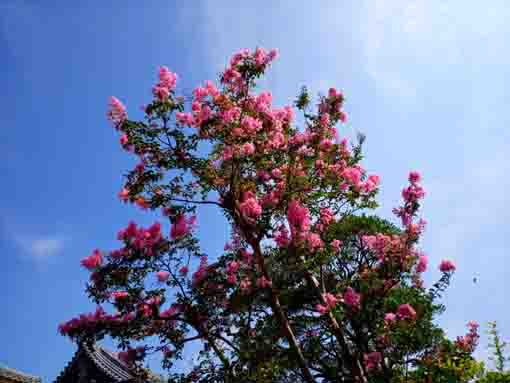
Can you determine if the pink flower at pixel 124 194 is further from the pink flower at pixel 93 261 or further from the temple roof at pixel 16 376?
the temple roof at pixel 16 376

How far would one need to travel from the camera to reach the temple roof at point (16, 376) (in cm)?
1853

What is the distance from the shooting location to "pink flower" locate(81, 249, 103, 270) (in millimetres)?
8852

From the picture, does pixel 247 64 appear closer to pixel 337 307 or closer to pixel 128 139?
pixel 128 139

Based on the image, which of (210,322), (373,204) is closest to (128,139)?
(210,322)

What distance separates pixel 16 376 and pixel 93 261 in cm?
1368

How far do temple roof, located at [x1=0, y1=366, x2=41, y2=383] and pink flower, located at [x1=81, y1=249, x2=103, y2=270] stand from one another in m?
12.4

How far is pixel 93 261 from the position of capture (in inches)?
351

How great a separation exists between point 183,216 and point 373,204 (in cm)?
398

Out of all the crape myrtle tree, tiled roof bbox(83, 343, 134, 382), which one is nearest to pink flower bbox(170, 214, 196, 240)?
the crape myrtle tree

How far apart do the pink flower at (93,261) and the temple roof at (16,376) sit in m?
12.4

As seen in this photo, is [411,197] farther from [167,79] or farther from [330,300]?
[167,79]

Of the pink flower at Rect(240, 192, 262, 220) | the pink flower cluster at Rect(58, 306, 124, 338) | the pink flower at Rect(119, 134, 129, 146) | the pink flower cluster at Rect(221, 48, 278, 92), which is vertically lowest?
the pink flower cluster at Rect(58, 306, 124, 338)

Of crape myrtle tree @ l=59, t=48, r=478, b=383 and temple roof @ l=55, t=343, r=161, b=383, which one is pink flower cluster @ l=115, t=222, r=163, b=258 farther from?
temple roof @ l=55, t=343, r=161, b=383

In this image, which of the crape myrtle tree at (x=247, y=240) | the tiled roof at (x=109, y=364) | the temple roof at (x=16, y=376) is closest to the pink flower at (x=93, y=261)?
the crape myrtle tree at (x=247, y=240)
